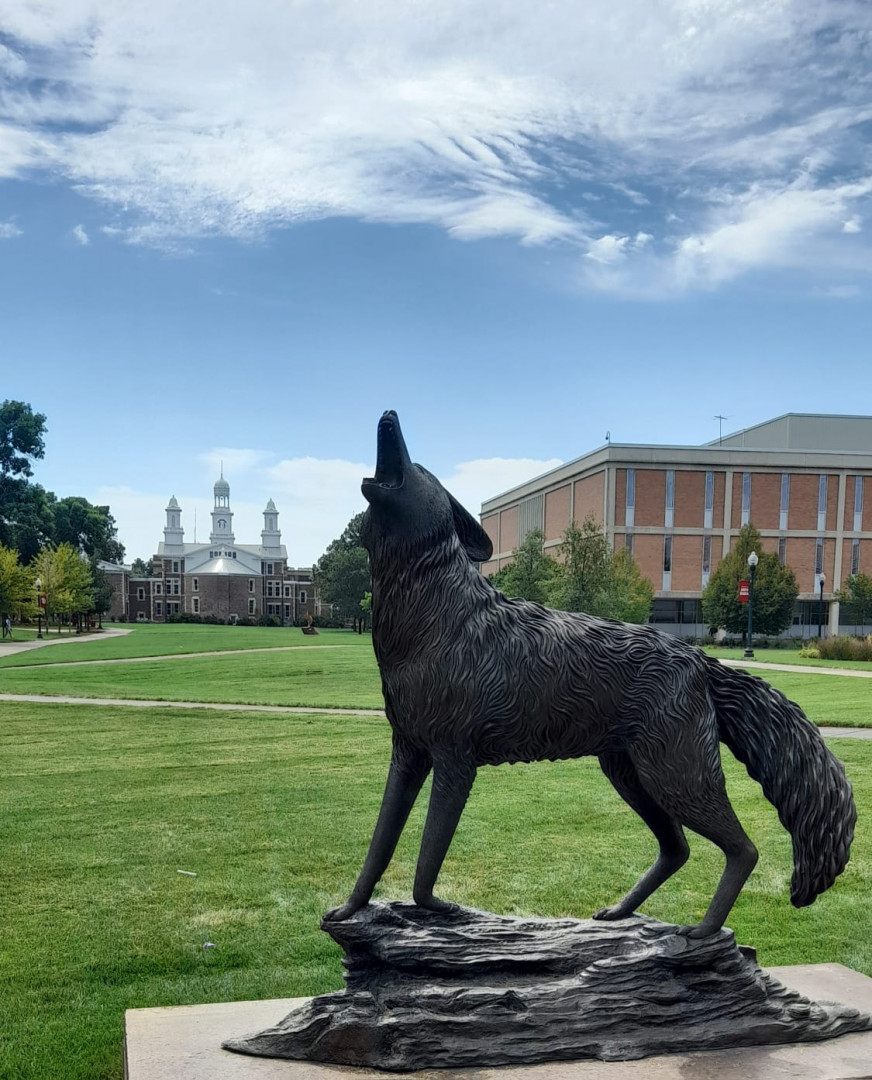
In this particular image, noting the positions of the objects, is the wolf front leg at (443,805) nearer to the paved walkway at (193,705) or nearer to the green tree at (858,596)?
the paved walkway at (193,705)

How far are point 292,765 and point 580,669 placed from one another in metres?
8.98

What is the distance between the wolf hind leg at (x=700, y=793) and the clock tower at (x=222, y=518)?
11404 centimetres

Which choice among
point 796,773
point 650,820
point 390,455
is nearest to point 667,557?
Answer: point 650,820

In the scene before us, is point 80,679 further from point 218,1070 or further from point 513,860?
point 218,1070

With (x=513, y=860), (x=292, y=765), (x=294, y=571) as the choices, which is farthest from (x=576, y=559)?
(x=294, y=571)

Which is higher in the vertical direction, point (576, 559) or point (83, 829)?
point (576, 559)

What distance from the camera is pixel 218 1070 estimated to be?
3.86 metres

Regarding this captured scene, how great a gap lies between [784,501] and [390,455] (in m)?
56.8

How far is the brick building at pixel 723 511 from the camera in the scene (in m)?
55.2

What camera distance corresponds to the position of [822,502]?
187ft

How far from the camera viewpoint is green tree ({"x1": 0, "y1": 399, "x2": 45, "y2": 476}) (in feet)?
204

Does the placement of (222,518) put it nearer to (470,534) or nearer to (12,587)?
(12,587)

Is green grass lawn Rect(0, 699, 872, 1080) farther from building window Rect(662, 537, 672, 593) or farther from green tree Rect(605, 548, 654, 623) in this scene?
building window Rect(662, 537, 672, 593)

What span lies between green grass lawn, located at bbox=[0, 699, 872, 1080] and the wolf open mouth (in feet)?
10.1
